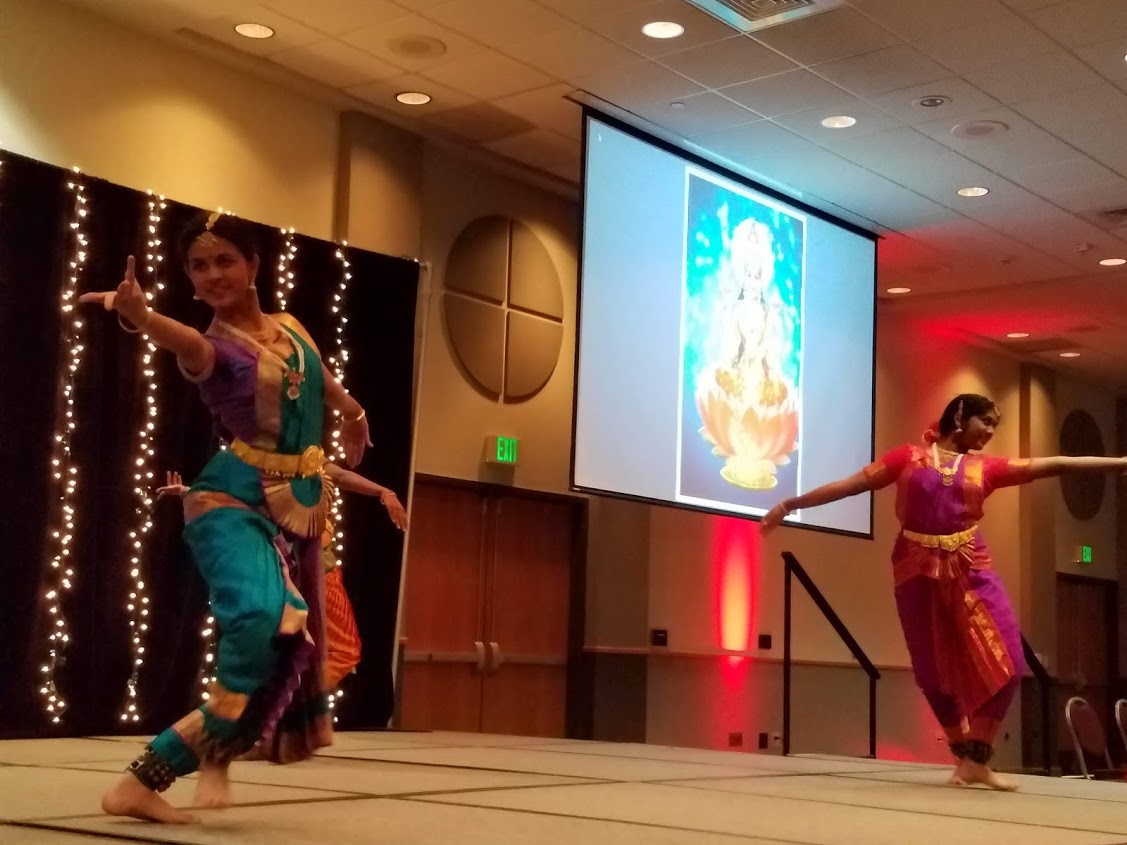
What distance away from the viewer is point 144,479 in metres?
5.81

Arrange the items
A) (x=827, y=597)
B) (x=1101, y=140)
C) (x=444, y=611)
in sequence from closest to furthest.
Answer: (x=1101, y=140), (x=444, y=611), (x=827, y=597)

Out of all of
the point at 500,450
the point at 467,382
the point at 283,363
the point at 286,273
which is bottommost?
the point at 283,363

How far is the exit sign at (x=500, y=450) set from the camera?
25.5 feet

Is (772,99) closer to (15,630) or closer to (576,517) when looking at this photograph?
(576,517)

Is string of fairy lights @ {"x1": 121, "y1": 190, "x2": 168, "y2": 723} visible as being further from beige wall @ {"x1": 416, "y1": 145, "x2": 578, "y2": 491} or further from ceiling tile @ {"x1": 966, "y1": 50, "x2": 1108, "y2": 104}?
ceiling tile @ {"x1": 966, "y1": 50, "x2": 1108, "y2": 104}

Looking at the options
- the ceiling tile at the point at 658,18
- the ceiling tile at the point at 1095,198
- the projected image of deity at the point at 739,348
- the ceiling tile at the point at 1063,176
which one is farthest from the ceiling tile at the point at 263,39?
the ceiling tile at the point at 1095,198

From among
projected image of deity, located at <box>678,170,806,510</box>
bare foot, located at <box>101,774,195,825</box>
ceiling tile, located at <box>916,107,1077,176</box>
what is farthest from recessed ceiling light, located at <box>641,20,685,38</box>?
bare foot, located at <box>101,774,195,825</box>

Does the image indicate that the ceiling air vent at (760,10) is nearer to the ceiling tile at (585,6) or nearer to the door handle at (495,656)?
the ceiling tile at (585,6)

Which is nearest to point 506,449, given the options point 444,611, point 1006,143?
point 444,611

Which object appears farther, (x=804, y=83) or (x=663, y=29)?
(x=804, y=83)

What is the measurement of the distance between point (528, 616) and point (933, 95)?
3589 millimetres

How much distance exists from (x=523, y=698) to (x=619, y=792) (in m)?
4.41

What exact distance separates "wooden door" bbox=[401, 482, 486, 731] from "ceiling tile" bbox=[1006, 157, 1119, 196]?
355cm

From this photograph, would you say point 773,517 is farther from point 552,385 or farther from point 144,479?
point 552,385
